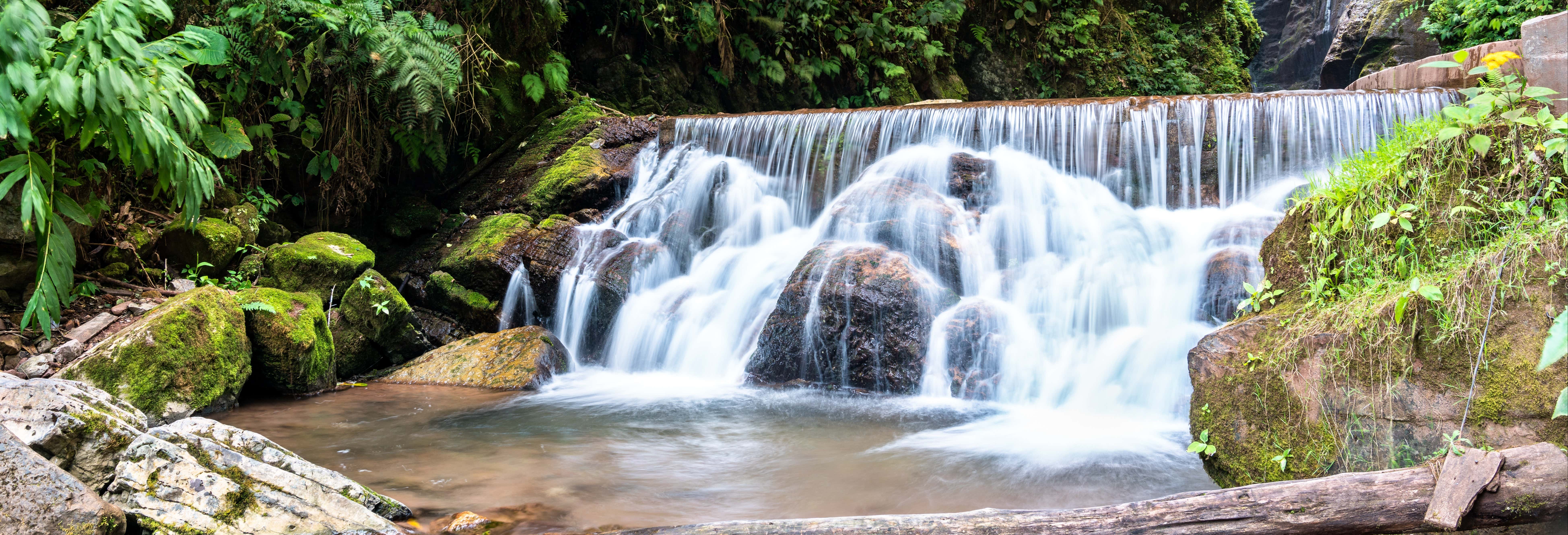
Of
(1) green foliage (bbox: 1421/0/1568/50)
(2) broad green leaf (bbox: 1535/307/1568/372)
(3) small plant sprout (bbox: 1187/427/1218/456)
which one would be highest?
(1) green foliage (bbox: 1421/0/1568/50)

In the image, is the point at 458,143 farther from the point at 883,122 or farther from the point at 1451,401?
the point at 1451,401

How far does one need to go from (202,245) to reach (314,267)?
75 cm

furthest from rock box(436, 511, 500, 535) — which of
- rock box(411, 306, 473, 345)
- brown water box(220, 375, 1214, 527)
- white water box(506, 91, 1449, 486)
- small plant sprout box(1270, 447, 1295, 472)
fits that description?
rock box(411, 306, 473, 345)

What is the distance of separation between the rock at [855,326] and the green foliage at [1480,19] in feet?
26.2

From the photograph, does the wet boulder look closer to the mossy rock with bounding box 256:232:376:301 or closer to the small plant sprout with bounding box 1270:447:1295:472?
the small plant sprout with bounding box 1270:447:1295:472

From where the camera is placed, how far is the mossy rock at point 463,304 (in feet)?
24.2

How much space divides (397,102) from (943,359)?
18.8ft

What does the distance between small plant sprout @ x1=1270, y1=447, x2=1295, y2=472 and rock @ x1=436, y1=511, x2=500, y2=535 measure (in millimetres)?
3152

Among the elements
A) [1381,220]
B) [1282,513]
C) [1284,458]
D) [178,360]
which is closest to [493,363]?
[178,360]

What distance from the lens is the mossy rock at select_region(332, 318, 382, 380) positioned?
6484 millimetres

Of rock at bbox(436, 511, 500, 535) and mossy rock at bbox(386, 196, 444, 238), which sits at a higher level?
mossy rock at bbox(386, 196, 444, 238)

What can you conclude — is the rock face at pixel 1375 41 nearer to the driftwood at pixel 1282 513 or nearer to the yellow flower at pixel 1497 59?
the yellow flower at pixel 1497 59

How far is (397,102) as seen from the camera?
782cm

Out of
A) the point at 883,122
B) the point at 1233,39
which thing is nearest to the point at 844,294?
the point at 883,122
